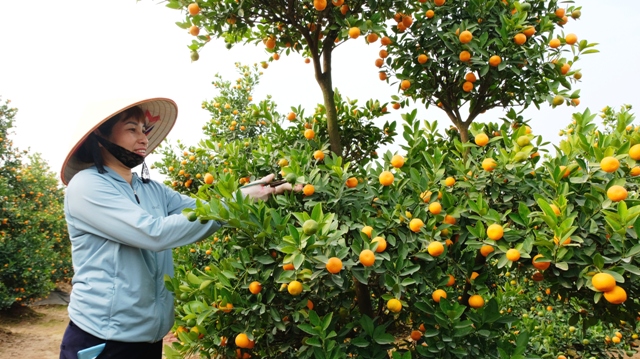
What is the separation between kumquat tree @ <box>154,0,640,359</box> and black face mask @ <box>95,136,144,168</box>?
40 centimetres

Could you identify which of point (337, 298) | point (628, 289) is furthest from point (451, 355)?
point (628, 289)

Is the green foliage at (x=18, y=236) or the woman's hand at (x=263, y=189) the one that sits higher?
the woman's hand at (x=263, y=189)

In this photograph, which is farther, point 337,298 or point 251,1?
point 251,1

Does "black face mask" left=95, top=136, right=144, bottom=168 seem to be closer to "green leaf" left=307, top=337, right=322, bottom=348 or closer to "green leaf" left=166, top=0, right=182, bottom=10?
"green leaf" left=166, top=0, right=182, bottom=10

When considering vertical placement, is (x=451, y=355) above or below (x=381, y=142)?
below

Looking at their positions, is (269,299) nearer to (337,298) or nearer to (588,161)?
(337,298)

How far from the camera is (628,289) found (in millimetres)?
1577

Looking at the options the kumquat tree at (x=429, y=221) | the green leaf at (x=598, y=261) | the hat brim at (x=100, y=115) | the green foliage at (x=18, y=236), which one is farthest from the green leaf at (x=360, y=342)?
the green foliage at (x=18, y=236)

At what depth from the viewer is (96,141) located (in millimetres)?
1846

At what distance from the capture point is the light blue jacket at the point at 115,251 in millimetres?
1632

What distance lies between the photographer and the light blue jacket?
5.35 feet

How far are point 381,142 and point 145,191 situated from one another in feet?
4.53

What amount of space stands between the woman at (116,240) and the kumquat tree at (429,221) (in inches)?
4.4

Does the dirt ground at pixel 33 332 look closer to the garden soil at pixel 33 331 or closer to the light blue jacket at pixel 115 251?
the garden soil at pixel 33 331
